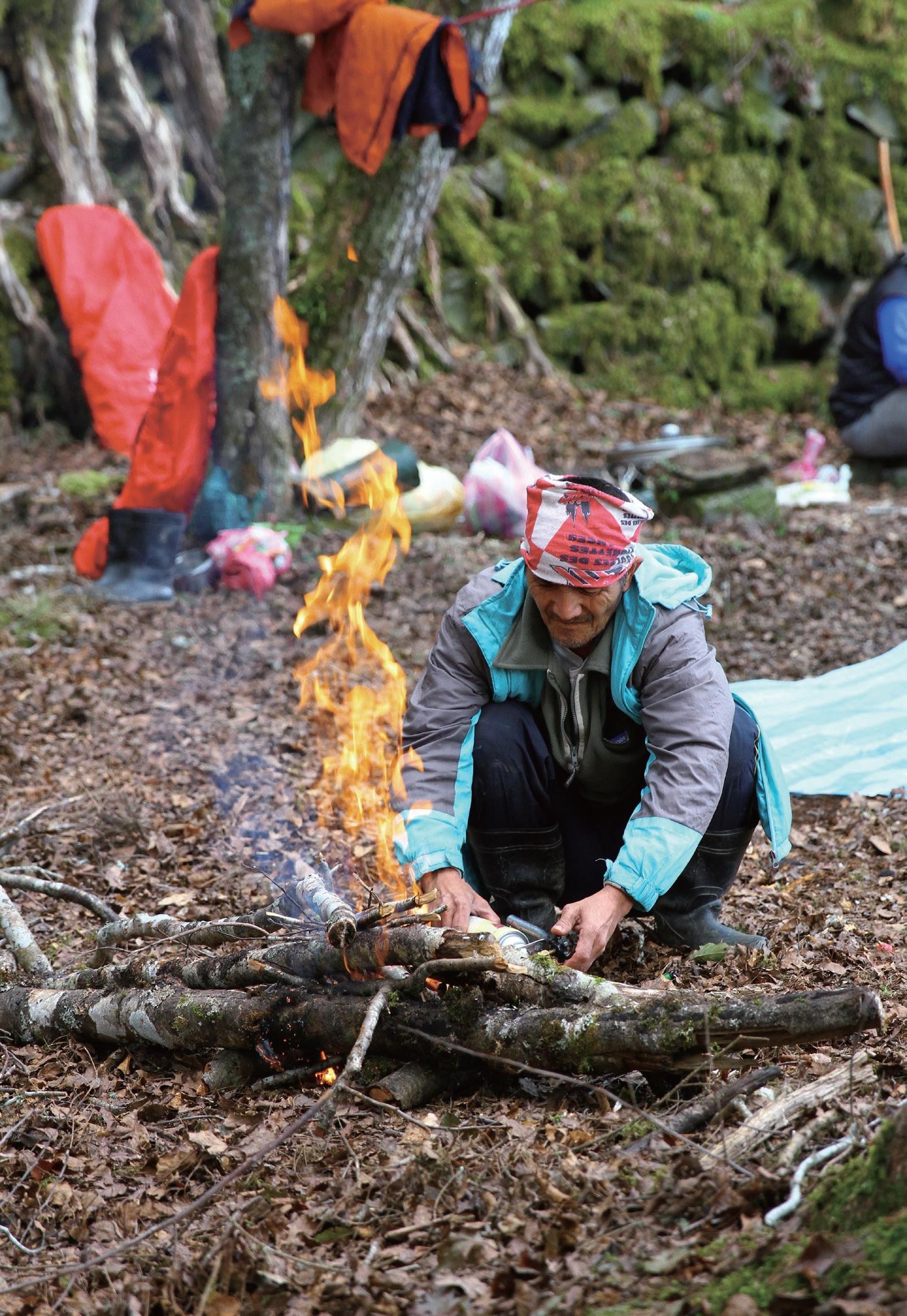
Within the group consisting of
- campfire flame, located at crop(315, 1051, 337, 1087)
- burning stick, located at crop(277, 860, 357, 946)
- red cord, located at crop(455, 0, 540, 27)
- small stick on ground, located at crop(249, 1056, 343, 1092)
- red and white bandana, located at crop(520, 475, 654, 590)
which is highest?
red cord, located at crop(455, 0, 540, 27)

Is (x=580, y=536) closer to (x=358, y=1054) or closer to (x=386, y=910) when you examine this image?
(x=386, y=910)

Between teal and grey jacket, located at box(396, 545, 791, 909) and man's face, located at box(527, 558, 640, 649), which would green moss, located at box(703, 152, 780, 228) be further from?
man's face, located at box(527, 558, 640, 649)

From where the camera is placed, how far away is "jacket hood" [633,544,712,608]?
134 inches

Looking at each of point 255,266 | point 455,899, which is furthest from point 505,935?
point 255,266

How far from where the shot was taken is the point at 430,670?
364 centimetres

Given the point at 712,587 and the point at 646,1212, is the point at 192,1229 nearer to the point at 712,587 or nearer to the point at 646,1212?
the point at 646,1212

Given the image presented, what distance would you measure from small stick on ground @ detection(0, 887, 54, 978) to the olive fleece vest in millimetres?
1594

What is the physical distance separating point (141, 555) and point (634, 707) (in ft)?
15.9

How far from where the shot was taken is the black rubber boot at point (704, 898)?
360 centimetres

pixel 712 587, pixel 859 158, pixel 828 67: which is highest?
pixel 828 67

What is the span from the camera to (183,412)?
8.16m

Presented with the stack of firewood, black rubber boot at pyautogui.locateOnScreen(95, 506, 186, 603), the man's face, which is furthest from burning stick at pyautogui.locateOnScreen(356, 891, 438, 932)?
black rubber boot at pyautogui.locateOnScreen(95, 506, 186, 603)

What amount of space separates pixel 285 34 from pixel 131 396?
11.7 ft

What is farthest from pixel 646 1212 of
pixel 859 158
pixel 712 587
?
pixel 859 158
